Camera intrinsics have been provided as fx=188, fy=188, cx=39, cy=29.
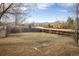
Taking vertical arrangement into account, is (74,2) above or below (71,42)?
above

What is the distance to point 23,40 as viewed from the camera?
2088 millimetres

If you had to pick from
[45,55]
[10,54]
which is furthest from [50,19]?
[10,54]

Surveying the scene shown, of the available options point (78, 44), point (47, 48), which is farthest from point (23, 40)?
point (78, 44)

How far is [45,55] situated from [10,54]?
0.39 metres

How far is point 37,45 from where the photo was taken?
6.85 feet

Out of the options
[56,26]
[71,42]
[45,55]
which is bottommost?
[45,55]

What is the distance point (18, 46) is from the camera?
6.85 ft

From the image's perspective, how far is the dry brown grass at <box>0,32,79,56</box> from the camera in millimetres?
2072

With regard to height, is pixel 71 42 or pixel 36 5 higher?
pixel 36 5

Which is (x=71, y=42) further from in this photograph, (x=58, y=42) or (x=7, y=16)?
(x=7, y=16)

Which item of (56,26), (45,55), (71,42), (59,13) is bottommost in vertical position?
(45,55)

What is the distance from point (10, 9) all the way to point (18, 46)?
0.43m

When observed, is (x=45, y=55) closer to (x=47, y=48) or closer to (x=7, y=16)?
(x=47, y=48)

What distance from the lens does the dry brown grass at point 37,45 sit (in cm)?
207
